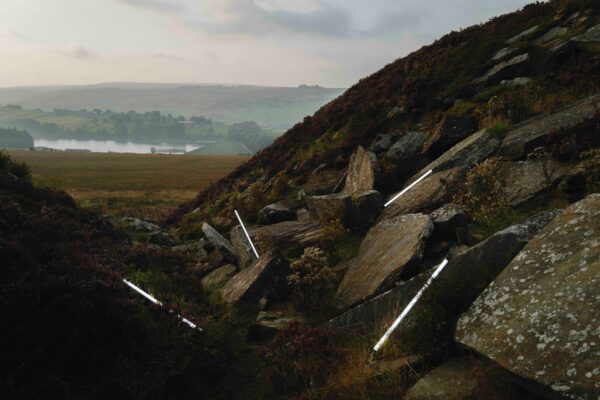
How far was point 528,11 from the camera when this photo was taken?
74.7ft

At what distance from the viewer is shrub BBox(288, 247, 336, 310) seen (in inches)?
334

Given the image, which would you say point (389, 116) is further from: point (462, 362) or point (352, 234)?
point (462, 362)

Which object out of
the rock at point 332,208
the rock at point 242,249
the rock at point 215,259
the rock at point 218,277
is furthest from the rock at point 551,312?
the rock at point 215,259

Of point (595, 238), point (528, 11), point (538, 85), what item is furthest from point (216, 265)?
point (528, 11)

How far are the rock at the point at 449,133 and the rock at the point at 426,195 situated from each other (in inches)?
86.6

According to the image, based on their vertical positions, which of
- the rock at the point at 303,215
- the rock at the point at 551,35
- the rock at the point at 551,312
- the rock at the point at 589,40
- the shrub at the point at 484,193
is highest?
the rock at the point at 551,35

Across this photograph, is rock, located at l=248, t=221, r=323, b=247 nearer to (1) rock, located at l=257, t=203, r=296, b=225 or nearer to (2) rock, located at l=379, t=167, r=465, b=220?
(1) rock, located at l=257, t=203, r=296, b=225

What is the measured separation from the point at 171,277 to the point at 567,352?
8.97 metres

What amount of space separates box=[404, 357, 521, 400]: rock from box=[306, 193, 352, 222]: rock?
6015 mm

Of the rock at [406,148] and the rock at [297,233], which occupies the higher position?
the rock at [406,148]

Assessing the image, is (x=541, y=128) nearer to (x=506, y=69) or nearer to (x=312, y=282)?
(x=312, y=282)

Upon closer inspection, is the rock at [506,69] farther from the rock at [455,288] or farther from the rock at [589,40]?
the rock at [455,288]

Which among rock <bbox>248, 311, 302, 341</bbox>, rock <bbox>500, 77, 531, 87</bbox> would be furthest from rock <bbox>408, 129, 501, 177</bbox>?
rock <bbox>248, 311, 302, 341</bbox>

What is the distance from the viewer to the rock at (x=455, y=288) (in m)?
5.51
